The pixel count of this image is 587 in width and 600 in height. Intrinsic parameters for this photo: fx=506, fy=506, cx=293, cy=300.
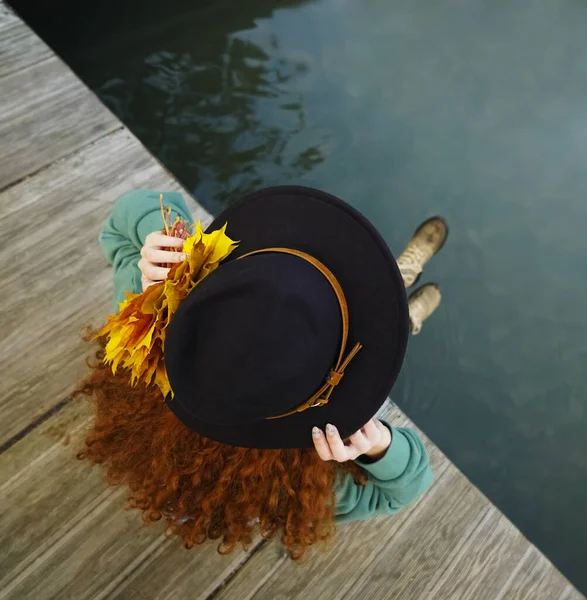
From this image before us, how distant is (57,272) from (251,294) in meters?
0.77

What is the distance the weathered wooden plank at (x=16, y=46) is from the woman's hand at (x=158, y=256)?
957 mm

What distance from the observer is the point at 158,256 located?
1.93 feet

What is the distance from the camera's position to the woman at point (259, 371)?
427mm

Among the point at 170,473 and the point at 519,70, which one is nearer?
the point at 170,473

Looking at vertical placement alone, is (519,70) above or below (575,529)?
above

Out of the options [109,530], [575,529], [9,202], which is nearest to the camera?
[109,530]

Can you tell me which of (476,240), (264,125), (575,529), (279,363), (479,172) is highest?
(279,363)

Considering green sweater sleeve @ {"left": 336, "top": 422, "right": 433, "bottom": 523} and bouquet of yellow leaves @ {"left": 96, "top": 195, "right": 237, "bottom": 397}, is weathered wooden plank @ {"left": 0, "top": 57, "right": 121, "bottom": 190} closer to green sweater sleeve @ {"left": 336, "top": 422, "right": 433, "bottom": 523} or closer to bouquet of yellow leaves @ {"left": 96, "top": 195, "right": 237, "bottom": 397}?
bouquet of yellow leaves @ {"left": 96, "top": 195, "right": 237, "bottom": 397}

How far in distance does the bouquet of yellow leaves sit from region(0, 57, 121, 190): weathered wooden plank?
0.84 m

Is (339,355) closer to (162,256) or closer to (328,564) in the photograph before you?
(162,256)

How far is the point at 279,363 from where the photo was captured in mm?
418

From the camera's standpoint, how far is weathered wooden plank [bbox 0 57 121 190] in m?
1.16

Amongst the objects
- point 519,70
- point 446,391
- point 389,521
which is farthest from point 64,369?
point 519,70

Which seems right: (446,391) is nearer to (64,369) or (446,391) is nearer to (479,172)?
A: (479,172)
